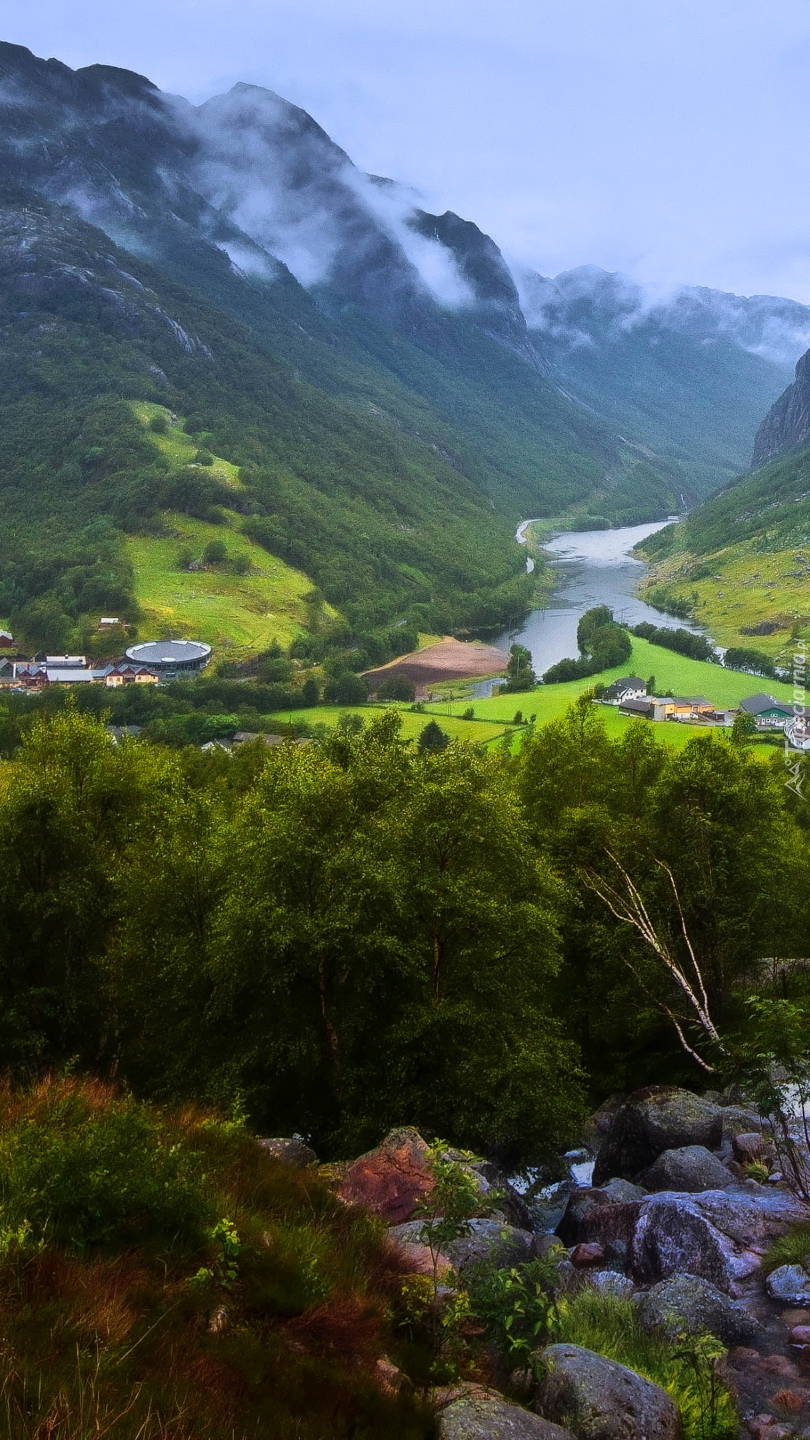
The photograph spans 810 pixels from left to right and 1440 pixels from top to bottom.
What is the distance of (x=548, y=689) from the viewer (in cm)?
12988

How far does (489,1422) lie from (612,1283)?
6.25 meters

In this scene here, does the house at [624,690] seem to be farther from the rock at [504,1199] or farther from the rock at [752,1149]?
the rock at [504,1199]

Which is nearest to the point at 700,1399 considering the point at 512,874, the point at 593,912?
the point at 512,874

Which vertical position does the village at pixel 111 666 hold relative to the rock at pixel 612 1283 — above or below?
above

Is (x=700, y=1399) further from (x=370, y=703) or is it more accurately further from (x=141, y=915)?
(x=370, y=703)

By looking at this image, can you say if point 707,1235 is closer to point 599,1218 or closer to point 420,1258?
point 599,1218

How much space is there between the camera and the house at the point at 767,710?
103812 millimetres

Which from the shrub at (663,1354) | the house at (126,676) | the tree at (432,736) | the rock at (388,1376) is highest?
the house at (126,676)

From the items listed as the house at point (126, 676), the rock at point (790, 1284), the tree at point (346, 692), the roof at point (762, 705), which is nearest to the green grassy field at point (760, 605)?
the roof at point (762, 705)

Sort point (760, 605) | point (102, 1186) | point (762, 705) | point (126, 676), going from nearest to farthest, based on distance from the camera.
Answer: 1. point (102, 1186)
2. point (762, 705)
3. point (126, 676)
4. point (760, 605)

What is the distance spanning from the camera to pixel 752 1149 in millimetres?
18547

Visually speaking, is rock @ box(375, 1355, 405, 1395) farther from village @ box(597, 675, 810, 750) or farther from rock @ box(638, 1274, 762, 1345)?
village @ box(597, 675, 810, 750)

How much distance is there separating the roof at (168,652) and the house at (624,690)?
68.8 metres

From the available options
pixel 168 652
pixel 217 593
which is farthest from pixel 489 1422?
pixel 217 593
